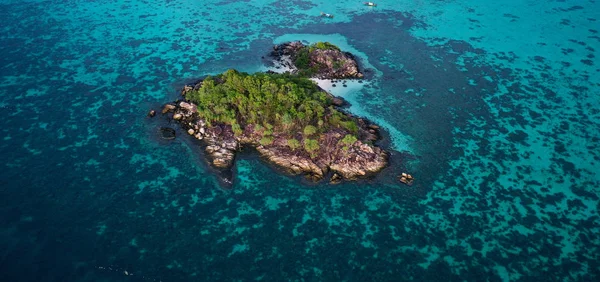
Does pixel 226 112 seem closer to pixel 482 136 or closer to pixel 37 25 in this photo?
pixel 482 136

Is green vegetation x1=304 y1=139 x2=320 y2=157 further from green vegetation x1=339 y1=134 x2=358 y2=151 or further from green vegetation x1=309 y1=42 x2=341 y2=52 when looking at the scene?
green vegetation x1=309 y1=42 x2=341 y2=52

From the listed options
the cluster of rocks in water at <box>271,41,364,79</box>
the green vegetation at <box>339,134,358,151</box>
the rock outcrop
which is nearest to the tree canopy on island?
the rock outcrop

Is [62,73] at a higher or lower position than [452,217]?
higher

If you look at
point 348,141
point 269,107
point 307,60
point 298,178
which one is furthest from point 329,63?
point 298,178

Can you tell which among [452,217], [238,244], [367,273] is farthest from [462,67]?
[238,244]

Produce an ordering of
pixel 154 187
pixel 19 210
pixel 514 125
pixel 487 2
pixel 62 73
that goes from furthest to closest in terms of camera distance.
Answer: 1. pixel 487 2
2. pixel 62 73
3. pixel 514 125
4. pixel 154 187
5. pixel 19 210

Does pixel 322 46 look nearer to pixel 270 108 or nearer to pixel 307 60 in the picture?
pixel 307 60

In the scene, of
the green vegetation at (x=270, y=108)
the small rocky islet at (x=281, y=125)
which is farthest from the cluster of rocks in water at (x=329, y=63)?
the green vegetation at (x=270, y=108)
